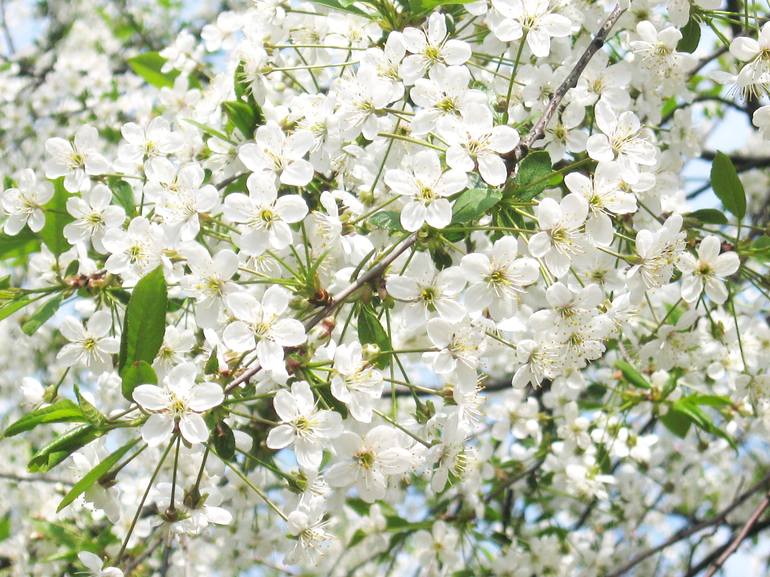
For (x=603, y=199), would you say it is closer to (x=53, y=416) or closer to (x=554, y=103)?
(x=554, y=103)

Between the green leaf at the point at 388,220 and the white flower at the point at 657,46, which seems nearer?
the green leaf at the point at 388,220

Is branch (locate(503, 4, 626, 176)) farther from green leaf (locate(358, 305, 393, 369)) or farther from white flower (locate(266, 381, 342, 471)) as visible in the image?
white flower (locate(266, 381, 342, 471))

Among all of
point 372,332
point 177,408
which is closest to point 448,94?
point 372,332

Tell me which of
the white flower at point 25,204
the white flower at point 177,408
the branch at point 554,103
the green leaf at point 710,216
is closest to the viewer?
the white flower at point 177,408

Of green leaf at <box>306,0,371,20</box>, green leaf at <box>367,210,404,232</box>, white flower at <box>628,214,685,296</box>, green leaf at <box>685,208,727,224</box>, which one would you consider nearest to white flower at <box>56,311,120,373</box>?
green leaf at <box>367,210,404,232</box>

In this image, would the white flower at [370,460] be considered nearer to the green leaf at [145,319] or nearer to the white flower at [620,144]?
the green leaf at [145,319]

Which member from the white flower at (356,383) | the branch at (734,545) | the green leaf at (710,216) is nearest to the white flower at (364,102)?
the white flower at (356,383)
